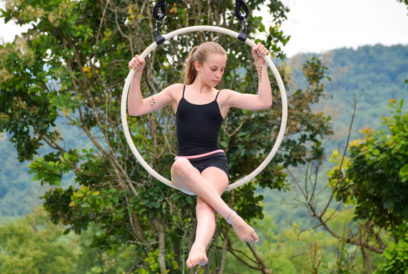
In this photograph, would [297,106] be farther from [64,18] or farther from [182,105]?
[182,105]

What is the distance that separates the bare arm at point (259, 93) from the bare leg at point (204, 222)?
44 centimetres

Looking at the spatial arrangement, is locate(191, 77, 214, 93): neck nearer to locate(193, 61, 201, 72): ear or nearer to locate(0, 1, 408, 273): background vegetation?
locate(193, 61, 201, 72): ear

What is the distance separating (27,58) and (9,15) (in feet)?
3.03

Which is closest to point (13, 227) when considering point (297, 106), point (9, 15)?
point (9, 15)

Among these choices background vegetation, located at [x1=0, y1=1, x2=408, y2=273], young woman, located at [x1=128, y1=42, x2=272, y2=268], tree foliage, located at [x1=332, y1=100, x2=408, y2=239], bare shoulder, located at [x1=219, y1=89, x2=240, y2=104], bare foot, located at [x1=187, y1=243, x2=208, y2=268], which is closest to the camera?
bare foot, located at [x1=187, y1=243, x2=208, y2=268]

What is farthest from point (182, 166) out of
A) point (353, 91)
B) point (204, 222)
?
point (353, 91)

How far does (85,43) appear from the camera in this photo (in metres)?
6.75

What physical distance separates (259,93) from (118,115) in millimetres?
3913

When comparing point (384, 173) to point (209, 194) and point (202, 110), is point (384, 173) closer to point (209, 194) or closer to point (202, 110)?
point (202, 110)

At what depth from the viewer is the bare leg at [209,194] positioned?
2561 millimetres

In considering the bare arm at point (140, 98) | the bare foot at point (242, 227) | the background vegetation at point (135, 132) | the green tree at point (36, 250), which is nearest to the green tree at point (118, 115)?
the background vegetation at point (135, 132)

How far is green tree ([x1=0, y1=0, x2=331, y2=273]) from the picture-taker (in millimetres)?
6109

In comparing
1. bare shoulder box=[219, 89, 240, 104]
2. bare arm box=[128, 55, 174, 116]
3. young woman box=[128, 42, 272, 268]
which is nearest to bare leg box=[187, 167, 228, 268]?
young woman box=[128, 42, 272, 268]

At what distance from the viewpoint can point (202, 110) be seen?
2.89 meters
